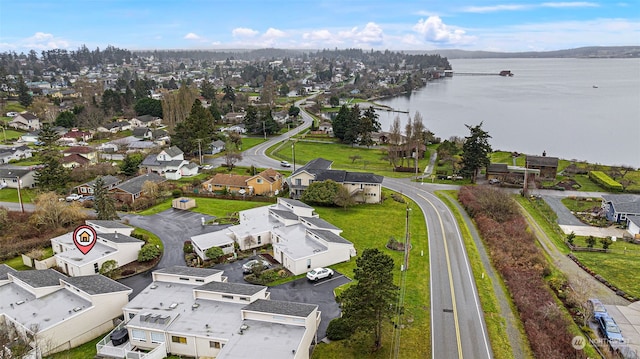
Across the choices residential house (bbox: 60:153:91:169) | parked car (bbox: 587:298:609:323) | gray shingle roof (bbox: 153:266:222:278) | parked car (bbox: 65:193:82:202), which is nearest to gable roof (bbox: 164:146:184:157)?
residential house (bbox: 60:153:91:169)

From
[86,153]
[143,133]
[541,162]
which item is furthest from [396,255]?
[143,133]

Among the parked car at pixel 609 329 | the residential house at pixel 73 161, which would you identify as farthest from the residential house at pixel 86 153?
the parked car at pixel 609 329

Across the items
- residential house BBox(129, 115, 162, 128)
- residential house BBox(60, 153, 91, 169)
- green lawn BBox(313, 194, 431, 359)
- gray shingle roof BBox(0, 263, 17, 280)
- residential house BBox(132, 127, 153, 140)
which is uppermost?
residential house BBox(129, 115, 162, 128)

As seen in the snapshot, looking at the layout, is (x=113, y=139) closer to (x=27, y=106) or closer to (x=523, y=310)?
(x=27, y=106)

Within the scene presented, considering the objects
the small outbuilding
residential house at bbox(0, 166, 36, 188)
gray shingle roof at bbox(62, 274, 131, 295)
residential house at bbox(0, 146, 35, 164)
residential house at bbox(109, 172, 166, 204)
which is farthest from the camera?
residential house at bbox(0, 146, 35, 164)

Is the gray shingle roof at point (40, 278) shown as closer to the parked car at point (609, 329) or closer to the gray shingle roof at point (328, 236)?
the gray shingle roof at point (328, 236)

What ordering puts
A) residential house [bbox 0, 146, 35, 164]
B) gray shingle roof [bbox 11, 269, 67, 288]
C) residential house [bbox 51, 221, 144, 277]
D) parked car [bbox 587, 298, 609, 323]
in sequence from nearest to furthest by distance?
parked car [bbox 587, 298, 609, 323] → gray shingle roof [bbox 11, 269, 67, 288] → residential house [bbox 51, 221, 144, 277] → residential house [bbox 0, 146, 35, 164]

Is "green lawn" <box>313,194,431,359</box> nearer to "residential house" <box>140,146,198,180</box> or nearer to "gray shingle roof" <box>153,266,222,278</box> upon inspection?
"gray shingle roof" <box>153,266,222,278</box>

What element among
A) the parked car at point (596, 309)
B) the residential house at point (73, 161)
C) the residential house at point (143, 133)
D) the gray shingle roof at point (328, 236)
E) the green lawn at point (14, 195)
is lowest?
the parked car at point (596, 309)
